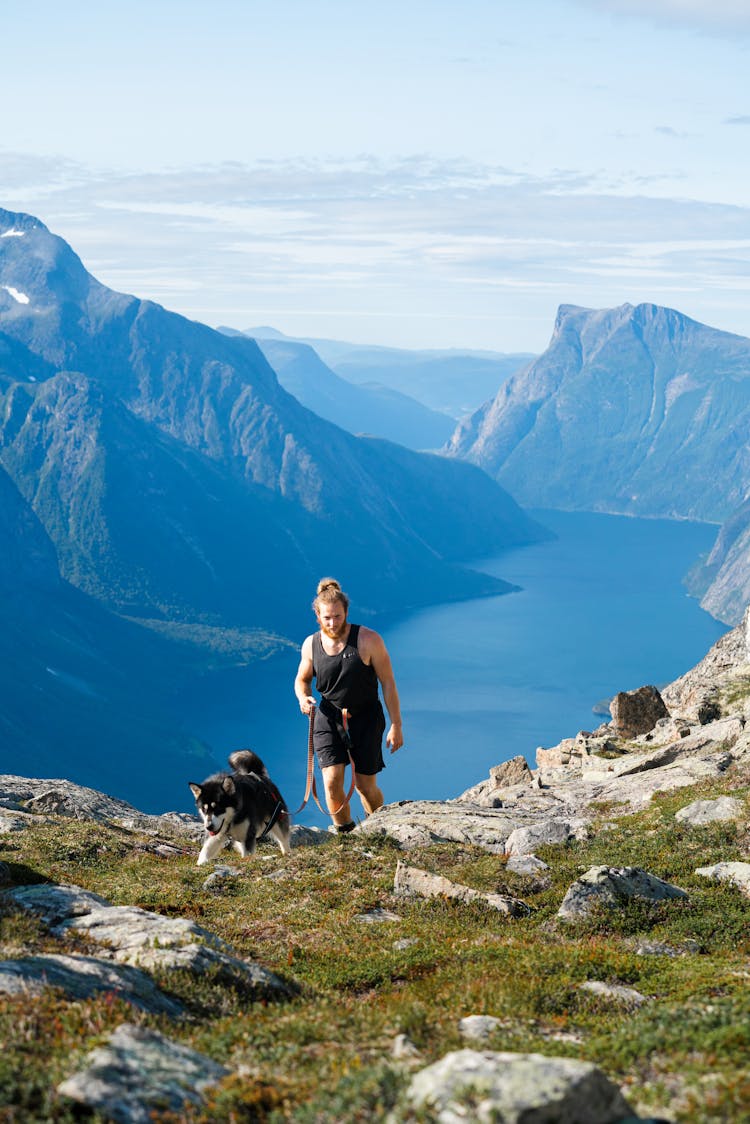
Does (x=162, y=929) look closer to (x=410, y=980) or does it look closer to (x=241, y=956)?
(x=241, y=956)

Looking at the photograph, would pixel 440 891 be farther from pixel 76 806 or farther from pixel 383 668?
pixel 76 806

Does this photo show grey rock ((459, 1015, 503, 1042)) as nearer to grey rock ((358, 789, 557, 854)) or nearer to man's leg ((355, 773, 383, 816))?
man's leg ((355, 773, 383, 816))

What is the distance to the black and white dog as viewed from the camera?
17.6 m

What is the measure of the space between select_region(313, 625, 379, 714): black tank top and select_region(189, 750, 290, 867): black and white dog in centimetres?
183

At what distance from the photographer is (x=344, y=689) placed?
1848cm

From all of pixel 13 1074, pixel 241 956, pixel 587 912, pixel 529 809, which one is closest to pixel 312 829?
pixel 529 809

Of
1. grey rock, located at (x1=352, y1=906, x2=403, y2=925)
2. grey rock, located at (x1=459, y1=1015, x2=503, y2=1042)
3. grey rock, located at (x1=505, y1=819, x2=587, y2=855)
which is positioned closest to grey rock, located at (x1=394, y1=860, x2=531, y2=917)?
grey rock, located at (x1=352, y1=906, x2=403, y2=925)

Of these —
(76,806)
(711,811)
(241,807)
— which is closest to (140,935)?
(241,807)

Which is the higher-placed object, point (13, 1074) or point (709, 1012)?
point (709, 1012)

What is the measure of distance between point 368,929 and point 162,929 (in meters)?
3.70

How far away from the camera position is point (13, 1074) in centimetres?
814

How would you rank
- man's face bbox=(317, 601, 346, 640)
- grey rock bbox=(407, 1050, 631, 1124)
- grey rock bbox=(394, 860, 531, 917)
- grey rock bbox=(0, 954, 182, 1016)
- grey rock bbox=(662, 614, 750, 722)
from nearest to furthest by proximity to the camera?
1. grey rock bbox=(407, 1050, 631, 1124)
2. grey rock bbox=(0, 954, 182, 1016)
3. grey rock bbox=(394, 860, 531, 917)
4. man's face bbox=(317, 601, 346, 640)
5. grey rock bbox=(662, 614, 750, 722)

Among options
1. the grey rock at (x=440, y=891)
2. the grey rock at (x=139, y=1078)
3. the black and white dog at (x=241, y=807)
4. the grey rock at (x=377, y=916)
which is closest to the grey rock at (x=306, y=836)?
the black and white dog at (x=241, y=807)

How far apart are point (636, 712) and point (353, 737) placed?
3276 centimetres
